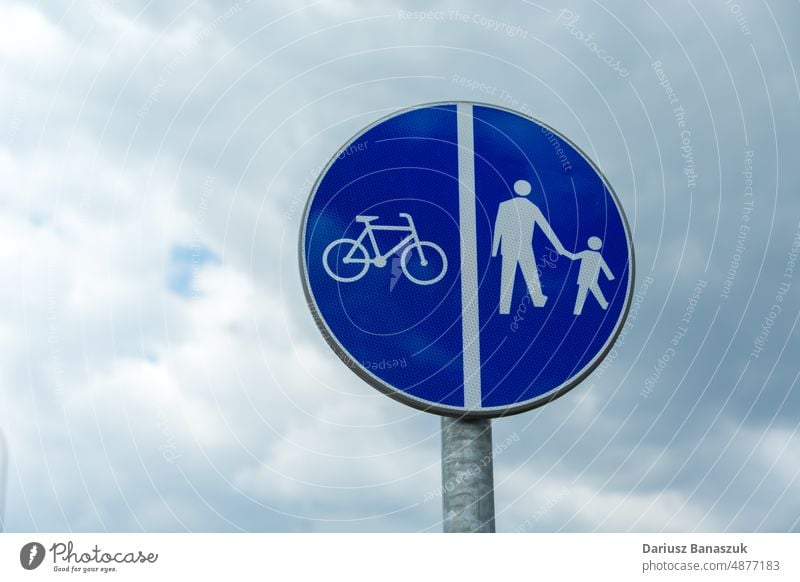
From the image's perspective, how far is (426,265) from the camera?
8.06 meters

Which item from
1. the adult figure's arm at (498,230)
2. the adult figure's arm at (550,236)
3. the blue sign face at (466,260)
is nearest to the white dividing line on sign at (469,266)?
the blue sign face at (466,260)

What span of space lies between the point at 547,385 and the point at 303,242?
213 centimetres

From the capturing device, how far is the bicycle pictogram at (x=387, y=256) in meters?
7.98

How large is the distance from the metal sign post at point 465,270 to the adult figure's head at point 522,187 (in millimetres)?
11

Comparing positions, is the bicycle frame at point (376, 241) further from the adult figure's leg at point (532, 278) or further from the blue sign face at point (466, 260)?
the adult figure's leg at point (532, 278)

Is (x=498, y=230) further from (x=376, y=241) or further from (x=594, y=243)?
(x=376, y=241)

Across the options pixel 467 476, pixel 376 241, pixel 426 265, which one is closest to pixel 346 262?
pixel 376 241

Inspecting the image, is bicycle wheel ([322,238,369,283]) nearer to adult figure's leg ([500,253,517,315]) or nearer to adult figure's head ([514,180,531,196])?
adult figure's leg ([500,253,517,315])

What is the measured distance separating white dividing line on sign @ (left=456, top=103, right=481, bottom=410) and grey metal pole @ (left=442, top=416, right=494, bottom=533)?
0.26 m

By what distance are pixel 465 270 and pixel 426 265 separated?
308mm
